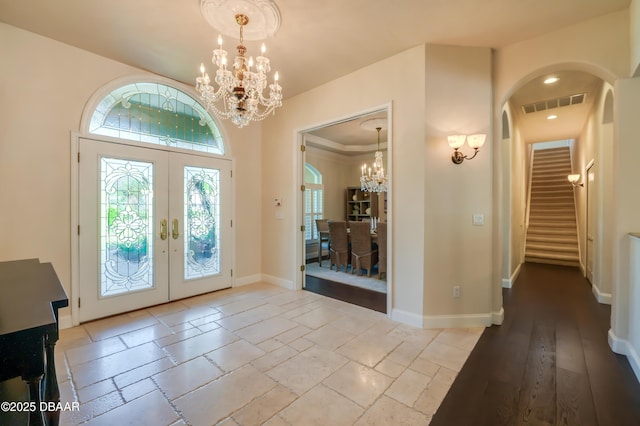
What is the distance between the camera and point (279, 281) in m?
4.57

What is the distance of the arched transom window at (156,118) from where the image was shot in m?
3.30

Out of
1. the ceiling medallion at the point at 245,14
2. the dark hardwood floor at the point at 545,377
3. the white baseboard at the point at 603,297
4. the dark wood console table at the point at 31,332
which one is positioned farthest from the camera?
the white baseboard at the point at 603,297

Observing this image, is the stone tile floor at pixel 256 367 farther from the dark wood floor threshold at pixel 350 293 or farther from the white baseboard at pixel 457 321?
the dark wood floor threshold at pixel 350 293

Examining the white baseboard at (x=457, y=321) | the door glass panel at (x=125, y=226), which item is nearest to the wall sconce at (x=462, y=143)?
the white baseboard at (x=457, y=321)

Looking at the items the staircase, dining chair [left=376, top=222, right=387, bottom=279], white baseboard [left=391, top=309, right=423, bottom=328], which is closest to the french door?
dining chair [left=376, top=222, right=387, bottom=279]

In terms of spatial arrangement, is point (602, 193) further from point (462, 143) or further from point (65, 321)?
point (65, 321)

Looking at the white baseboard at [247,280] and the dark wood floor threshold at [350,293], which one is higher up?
the white baseboard at [247,280]

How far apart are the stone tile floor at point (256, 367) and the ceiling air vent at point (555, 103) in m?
3.82

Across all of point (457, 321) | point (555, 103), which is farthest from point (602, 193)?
point (457, 321)

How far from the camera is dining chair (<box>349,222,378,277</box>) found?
499 cm

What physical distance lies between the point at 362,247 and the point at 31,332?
15.1 feet

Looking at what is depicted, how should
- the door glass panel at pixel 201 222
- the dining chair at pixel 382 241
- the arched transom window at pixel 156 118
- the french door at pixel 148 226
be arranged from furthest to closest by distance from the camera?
the dining chair at pixel 382 241
the door glass panel at pixel 201 222
the arched transom window at pixel 156 118
the french door at pixel 148 226

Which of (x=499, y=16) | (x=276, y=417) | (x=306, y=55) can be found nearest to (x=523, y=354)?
(x=276, y=417)

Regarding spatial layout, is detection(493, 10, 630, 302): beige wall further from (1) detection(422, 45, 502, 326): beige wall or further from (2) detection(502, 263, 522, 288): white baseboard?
(2) detection(502, 263, 522, 288): white baseboard
